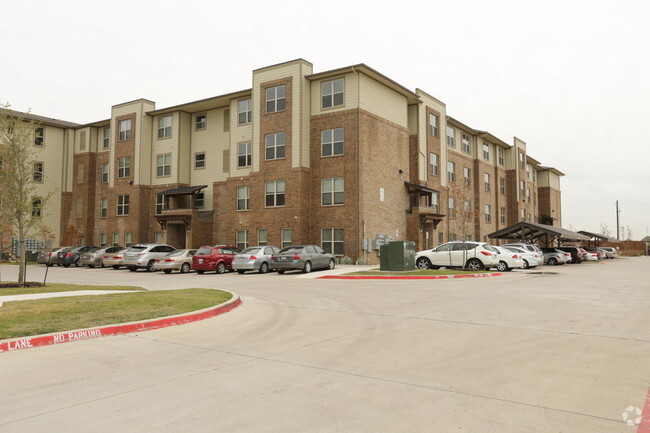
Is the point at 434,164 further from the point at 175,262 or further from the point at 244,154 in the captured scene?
the point at 175,262

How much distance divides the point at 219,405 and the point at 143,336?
4389 millimetres

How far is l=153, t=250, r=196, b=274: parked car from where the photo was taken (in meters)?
27.8

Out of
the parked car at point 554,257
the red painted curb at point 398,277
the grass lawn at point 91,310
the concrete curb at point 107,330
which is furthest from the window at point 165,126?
the concrete curb at point 107,330

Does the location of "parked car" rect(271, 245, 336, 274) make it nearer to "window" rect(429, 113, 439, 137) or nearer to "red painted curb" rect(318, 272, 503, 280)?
"red painted curb" rect(318, 272, 503, 280)

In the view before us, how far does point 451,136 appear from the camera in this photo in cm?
4778

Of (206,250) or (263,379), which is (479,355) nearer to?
(263,379)

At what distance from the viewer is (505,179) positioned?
59.7 m

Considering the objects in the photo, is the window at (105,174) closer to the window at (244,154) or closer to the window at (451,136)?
the window at (244,154)

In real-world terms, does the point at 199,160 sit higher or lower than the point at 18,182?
higher

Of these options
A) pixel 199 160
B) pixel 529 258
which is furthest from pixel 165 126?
pixel 529 258

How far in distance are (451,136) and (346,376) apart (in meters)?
44.7

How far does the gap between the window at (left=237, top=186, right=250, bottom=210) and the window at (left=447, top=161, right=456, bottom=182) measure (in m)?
19.8

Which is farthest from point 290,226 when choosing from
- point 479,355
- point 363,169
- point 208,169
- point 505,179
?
point 505,179

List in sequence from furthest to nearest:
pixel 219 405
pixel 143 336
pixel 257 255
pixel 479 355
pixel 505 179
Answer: pixel 505 179 < pixel 257 255 < pixel 143 336 < pixel 479 355 < pixel 219 405
